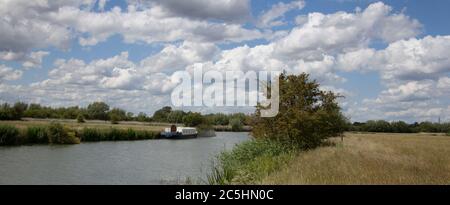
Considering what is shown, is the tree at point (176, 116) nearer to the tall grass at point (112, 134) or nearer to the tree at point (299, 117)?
the tall grass at point (112, 134)

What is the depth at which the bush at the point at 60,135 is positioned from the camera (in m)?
53.4

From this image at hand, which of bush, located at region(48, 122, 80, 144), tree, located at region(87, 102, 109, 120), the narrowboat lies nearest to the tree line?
tree, located at region(87, 102, 109, 120)

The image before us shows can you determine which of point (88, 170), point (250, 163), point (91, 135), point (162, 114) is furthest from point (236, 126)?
point (250, 163)

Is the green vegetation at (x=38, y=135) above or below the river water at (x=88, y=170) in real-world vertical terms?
above

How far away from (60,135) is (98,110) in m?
84.9

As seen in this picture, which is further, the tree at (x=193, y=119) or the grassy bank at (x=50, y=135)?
the tree at (x=193, y=119)

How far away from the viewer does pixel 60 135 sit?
54406 millimetres

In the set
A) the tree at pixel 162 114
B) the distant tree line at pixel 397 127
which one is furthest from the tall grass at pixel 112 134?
the tree at pixel 162 114

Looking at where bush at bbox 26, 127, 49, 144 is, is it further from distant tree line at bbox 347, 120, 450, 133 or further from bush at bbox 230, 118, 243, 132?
→ distant tree line at bbox 347, 120, 450, 133

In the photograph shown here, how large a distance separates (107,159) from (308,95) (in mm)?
16197

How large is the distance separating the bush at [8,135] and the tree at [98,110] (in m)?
82.2
